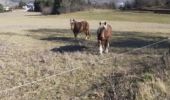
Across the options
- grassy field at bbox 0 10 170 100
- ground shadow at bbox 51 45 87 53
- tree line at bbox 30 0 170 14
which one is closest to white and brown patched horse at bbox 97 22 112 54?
grassy field at bbox 0 10 170 100

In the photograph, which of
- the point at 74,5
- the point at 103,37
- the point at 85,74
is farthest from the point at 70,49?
the point at 74,5

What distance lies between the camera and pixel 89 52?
710 inches

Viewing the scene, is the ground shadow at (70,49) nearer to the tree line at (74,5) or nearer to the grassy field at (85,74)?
the grassy field at (85,74)

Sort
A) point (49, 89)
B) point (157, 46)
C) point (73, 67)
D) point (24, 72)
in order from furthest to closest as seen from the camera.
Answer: point (157, 46) < point (73, 67) < point (24, 72) < point (49, 89)

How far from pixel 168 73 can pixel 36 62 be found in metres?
5.01

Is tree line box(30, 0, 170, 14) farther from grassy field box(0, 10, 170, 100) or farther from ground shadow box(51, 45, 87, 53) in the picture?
grassy field box(0, 10, 170, 100)

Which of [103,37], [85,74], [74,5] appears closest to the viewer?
[85,74]

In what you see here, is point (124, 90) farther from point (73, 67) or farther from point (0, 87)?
point (73, 67)

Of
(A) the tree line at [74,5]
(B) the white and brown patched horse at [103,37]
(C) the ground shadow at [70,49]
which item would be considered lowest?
(A) the tree line at [74,5]

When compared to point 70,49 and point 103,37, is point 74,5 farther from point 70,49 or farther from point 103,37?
point 103,37

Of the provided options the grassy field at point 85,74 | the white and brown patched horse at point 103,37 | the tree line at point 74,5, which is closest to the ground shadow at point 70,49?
the grassy field at point 85,74

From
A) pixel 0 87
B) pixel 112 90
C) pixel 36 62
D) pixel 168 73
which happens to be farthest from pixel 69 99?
pixel 36 62

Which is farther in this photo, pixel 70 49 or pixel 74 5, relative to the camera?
pixel 74 5

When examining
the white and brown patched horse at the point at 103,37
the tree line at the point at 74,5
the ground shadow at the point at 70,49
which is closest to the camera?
the white and brown patched horse at the point at 103,37
